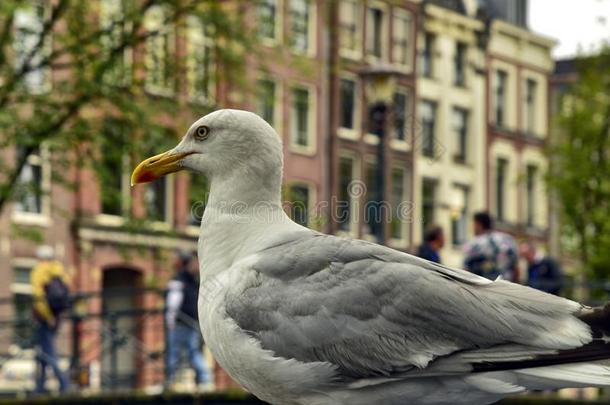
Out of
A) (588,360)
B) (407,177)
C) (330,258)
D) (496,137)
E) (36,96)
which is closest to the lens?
(588,360)

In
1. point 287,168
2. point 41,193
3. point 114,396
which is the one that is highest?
point 287,168

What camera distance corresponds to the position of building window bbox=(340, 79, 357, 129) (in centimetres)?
5722

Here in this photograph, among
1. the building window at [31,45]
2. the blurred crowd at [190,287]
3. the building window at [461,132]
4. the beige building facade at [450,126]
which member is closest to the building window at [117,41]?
the building window at [31,45]

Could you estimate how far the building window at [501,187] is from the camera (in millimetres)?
68250

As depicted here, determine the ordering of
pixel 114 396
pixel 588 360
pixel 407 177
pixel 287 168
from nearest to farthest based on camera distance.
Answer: pixel 588 360 → pixel 114 396 → pixel 287 168 → pixel 407 177

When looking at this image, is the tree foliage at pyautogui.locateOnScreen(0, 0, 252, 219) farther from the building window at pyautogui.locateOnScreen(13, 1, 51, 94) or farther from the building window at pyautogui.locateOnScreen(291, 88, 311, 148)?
the building window at pyautogui.locateOnScreen(291, 88, 311, 148)

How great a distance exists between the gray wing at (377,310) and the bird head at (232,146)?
1.23ft

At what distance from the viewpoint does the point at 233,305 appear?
7.15 metres

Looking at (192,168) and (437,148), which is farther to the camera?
(437,148)

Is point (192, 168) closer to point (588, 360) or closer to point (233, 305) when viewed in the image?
point (233, 305)

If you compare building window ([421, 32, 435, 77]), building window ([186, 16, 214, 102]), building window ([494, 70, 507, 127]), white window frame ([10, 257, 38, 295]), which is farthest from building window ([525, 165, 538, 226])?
building window ([186, 16, 214, 102])

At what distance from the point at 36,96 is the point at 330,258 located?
716 inches

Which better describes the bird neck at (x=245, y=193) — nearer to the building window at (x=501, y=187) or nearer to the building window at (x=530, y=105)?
the building window at (x=501, y=187)

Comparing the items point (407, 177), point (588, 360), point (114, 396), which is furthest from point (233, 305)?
point (407, 177)
